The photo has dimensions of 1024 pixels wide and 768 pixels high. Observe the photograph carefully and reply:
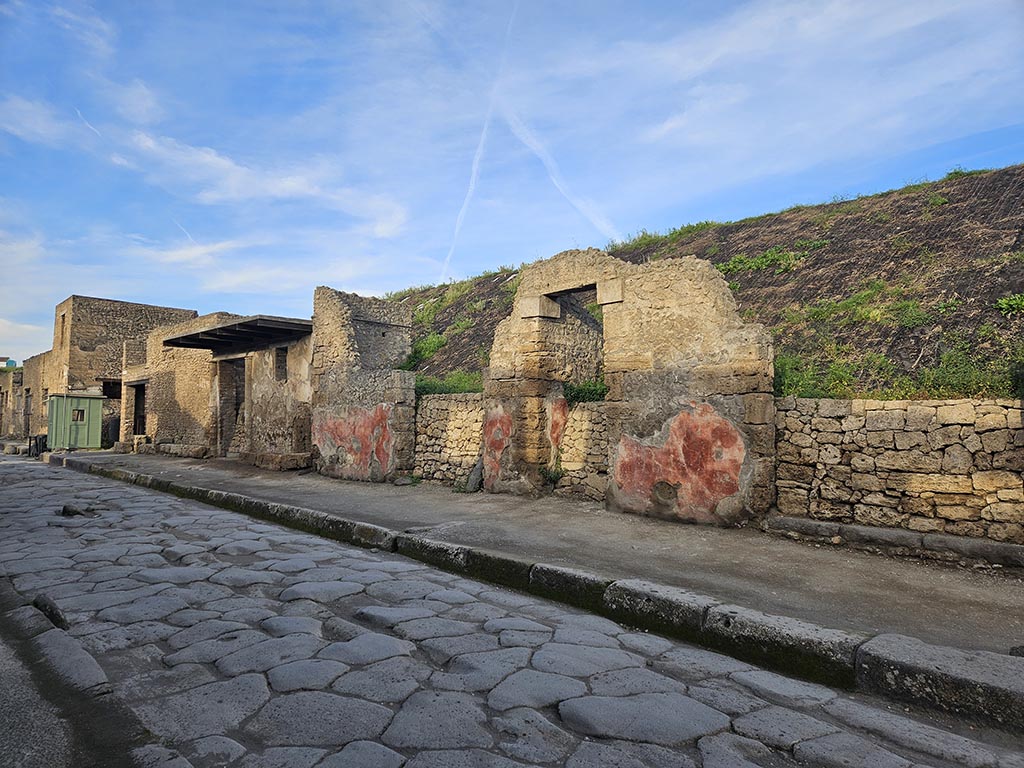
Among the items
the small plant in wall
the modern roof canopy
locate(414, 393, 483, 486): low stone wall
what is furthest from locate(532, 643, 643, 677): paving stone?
the modern roof canopy

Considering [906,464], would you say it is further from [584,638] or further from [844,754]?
[844,754]

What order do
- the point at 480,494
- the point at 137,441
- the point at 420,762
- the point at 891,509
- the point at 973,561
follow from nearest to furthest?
the point at 420,762 → the point at 973,561 → the point at 891,509 → the point at 480,494 → the point at 137,441

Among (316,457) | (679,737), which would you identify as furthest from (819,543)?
(316,457)

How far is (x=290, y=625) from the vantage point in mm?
3070

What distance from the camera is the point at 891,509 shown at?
507 centimetres

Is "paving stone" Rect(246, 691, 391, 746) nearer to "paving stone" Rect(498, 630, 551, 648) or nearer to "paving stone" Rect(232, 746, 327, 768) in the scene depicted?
"paving stone" Rect(232, 746, 327, 768)

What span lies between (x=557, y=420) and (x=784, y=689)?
573cm

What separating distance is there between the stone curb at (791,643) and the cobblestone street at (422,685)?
0.36 feet

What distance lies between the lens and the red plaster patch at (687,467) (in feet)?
19.9

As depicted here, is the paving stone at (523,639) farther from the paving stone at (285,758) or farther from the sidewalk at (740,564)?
the paving stone at (285,758)

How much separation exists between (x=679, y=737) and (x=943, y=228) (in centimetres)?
1349

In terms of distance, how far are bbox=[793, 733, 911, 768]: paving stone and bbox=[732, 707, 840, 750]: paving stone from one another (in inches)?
1.5

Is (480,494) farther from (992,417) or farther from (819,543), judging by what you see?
(992,417)

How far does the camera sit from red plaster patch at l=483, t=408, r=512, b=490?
327 inches
